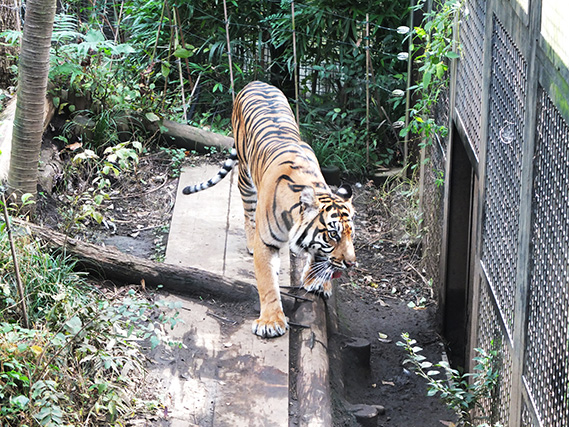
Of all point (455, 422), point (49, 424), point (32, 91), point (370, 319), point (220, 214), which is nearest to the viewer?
point (49, 424)

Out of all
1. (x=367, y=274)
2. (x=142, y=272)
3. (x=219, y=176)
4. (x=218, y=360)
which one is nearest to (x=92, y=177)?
(x=219, y=176)

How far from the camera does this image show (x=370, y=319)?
231 inches

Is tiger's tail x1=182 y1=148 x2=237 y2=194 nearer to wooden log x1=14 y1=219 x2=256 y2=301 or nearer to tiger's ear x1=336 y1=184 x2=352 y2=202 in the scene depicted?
wooden log x1=14 y1=219 x2=256 y2=301

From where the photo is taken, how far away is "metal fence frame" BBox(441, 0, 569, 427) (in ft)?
8.77

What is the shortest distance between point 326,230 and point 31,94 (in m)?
2.12

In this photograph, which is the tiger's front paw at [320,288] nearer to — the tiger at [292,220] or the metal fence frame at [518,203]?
the tiger at [292,220]

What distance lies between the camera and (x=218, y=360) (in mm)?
4551

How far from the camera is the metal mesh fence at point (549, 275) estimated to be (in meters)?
2.60

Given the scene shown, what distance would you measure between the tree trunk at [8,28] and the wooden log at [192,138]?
1.35m

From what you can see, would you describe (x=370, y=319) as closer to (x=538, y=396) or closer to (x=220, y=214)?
(x=220, y=214)

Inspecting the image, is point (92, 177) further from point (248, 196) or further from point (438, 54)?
point (438, 54)

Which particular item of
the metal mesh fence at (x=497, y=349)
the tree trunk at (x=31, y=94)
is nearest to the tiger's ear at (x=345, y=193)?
the metal mesh fence at (x=497, y=349)

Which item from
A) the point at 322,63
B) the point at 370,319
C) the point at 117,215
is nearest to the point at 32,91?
the point at 117,215

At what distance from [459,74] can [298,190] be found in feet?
4.36
